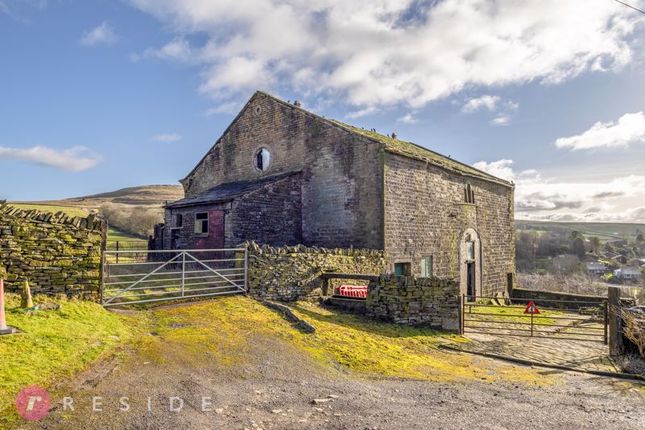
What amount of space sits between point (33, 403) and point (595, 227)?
538ft

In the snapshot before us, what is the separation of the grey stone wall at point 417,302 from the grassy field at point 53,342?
7.31 m

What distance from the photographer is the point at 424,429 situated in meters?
5.04

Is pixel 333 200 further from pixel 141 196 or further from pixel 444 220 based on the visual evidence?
pixel 141 196

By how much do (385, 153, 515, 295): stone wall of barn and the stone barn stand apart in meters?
0.06

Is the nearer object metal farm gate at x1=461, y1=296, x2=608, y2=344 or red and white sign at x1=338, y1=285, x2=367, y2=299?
metal farm gate at x1=461, y1=296, x2=608, y2=344

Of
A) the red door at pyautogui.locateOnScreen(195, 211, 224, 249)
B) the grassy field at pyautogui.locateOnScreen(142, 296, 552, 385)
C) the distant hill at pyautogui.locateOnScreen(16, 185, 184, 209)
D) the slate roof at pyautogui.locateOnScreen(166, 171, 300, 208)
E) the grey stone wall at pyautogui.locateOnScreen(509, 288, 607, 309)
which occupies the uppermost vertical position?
the distant hill at pyautogui.locateOnScreen(16, 185, 184, 209)

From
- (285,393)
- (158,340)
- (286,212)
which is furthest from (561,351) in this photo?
(286,212)

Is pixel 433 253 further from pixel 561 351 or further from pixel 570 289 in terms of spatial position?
pixel 570 289

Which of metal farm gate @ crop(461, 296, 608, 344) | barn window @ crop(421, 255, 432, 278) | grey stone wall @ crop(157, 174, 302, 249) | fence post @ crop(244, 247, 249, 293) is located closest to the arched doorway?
metal farm gate @ crop(461, 296, 608, 344)

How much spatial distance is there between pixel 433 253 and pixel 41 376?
1681 cm

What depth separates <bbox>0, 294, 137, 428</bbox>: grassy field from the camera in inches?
208

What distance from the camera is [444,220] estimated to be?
20.0 metres

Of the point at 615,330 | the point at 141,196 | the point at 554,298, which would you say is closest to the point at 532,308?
the point at 615,330

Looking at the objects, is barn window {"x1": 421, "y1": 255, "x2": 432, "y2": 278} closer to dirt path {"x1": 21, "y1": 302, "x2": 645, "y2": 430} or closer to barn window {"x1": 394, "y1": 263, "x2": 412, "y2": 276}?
barn window {"x1": 394, "y1": 263, "x2": 412, "y2": 276}
